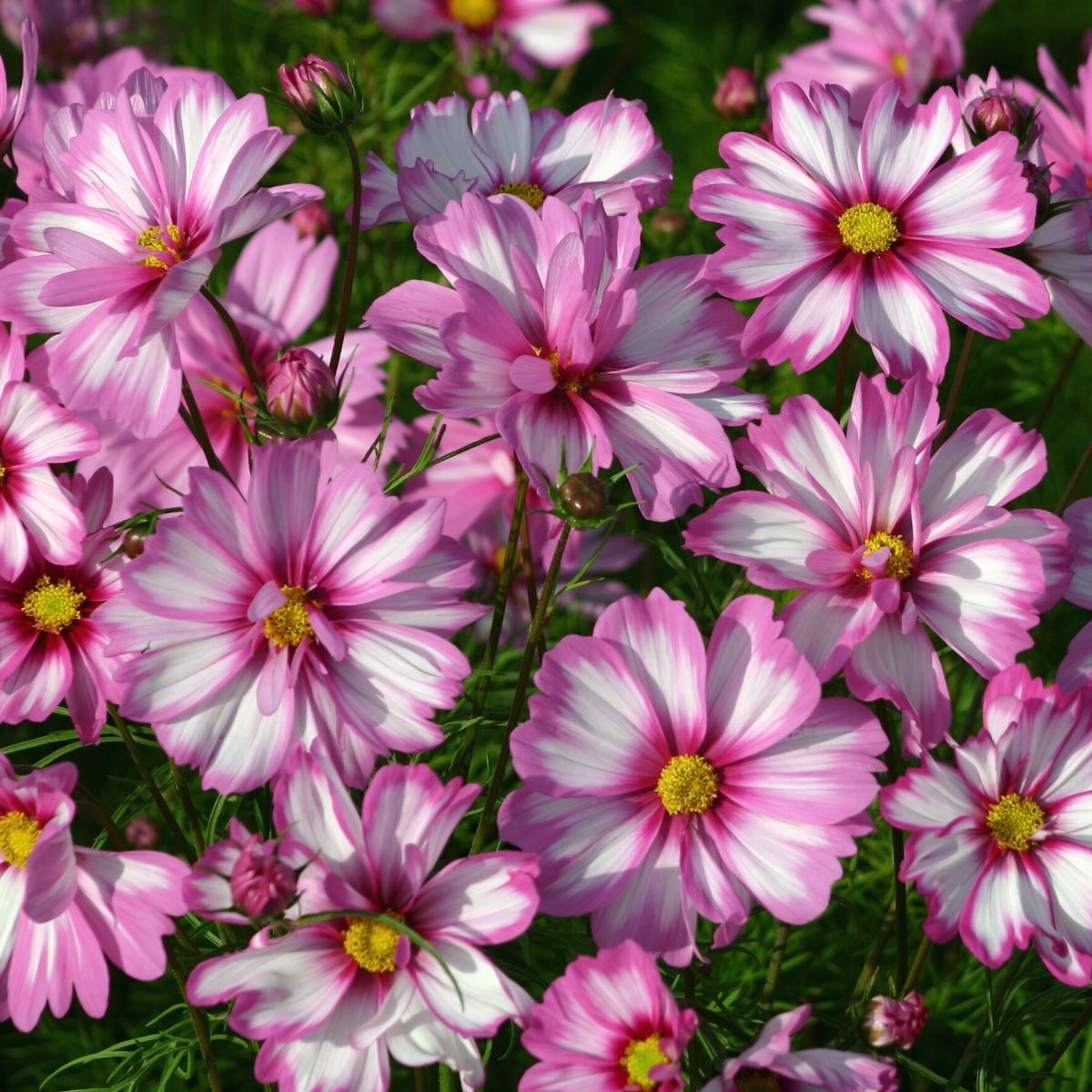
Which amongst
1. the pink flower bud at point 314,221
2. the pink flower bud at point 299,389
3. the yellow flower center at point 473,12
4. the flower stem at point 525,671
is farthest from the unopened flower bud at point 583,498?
the yellow flower center at point 473,12

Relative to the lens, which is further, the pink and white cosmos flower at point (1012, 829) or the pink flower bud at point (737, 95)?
the pink flower bud at point (737, 95)

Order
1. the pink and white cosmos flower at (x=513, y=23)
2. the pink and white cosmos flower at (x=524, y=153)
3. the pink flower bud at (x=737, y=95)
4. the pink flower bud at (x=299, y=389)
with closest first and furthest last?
the pink flower bud at (x=299, y=389) < the pink and white cosmos flower at (x=524, y=153) < the pink flower bud at (x=737, y=95) < the pink and white cosmos flower at (x=513, y=23)

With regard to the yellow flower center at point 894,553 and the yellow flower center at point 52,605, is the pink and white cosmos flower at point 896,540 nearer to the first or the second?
the yellow flower center at point 894,553

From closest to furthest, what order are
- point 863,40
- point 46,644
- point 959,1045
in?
1. point 46,644
2. point 959,1045
3. point 863,40

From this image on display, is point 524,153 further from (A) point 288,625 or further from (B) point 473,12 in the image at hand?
(B) point 473,12

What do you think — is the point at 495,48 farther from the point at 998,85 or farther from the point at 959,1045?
the point at 959,1045

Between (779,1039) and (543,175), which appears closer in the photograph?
(779,1039)

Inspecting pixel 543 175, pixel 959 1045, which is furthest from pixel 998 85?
pixel 959 1045
